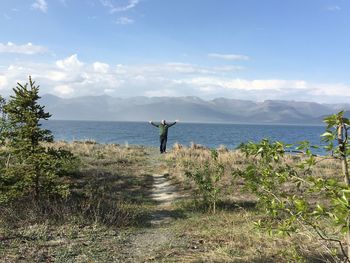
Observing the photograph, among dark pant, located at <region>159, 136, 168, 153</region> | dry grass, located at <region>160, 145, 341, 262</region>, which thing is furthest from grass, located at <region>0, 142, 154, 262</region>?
dark pant, located at <region>159, 136, 168, 153</region>

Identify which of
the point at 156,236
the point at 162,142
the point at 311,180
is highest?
the point at 311,180

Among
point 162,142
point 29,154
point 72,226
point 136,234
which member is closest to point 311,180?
point 136,234

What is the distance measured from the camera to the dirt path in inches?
329

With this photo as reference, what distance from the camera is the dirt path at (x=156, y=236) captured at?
27.4ft

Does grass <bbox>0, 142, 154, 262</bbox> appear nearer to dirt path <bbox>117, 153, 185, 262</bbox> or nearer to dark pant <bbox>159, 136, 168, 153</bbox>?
dirt path <bbox>117, 153, 185, 262</bbox>

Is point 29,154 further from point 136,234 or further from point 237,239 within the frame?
point 237,239

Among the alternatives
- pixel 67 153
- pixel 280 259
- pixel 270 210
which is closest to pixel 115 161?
pixel 67 153

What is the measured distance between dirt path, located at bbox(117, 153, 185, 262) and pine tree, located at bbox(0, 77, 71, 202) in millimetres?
2798

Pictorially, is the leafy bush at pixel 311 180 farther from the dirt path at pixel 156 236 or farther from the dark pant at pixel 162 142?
the dark pant at pixel 162 142

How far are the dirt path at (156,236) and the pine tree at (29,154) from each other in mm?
2798

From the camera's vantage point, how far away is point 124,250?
8.66 metres

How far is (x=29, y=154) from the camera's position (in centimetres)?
1128

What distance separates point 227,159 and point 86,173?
9.29 m

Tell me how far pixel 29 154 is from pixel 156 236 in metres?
4.49
